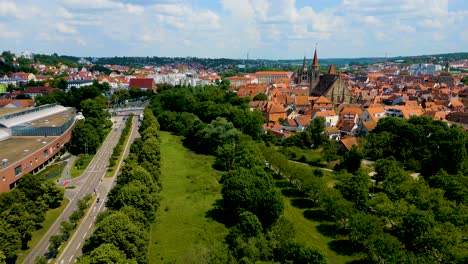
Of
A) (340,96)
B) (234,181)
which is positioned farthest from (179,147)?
(340,96)

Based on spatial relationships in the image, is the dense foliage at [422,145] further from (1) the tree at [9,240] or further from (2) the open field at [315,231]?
(1) the tree at [9,240]

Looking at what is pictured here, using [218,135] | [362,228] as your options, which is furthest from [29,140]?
[362,228]

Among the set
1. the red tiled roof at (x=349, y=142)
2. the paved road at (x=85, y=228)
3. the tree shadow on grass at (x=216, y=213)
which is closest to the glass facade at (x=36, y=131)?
the paved road at (x=85, y=228)

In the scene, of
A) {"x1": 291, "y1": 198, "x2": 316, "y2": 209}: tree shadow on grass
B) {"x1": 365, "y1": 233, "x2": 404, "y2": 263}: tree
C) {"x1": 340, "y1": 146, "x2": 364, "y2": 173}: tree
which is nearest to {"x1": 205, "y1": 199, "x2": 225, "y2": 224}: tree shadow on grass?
{"x1": 291, "y1": 198, "x2": 316, "y2": 209}: tree shadow on grass

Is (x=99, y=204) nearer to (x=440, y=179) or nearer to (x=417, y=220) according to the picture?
(x=417, y=220)

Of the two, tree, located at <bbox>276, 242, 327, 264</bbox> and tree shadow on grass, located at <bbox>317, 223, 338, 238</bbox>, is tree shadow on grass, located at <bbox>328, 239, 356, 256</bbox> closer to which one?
tree shadow on grass, located at <bbox>317, 223, 338, 238</bbox>
